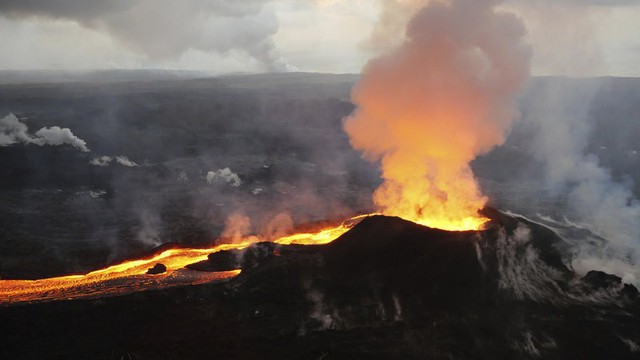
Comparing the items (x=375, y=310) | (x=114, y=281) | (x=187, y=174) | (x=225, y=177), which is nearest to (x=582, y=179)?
(x=225, y=177)

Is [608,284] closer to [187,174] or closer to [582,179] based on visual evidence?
[582,179]

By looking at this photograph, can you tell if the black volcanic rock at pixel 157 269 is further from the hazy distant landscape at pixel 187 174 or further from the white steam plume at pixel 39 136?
the white steam plume at pixel 39 136

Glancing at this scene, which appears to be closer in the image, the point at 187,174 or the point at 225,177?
the point at 225,177

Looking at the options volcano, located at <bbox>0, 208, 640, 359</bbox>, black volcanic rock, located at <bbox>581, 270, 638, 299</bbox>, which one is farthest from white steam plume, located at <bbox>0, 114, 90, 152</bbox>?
black volcanic rock, located at <bbox>581, 270, 638, 299</bbox>

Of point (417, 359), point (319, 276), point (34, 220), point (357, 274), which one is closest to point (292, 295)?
point (319, 276)

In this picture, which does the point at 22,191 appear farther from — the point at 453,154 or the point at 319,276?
the point at 453,154

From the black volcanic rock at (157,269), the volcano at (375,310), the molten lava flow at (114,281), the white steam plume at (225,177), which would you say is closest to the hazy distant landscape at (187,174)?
the white steam plume at (225,177)
